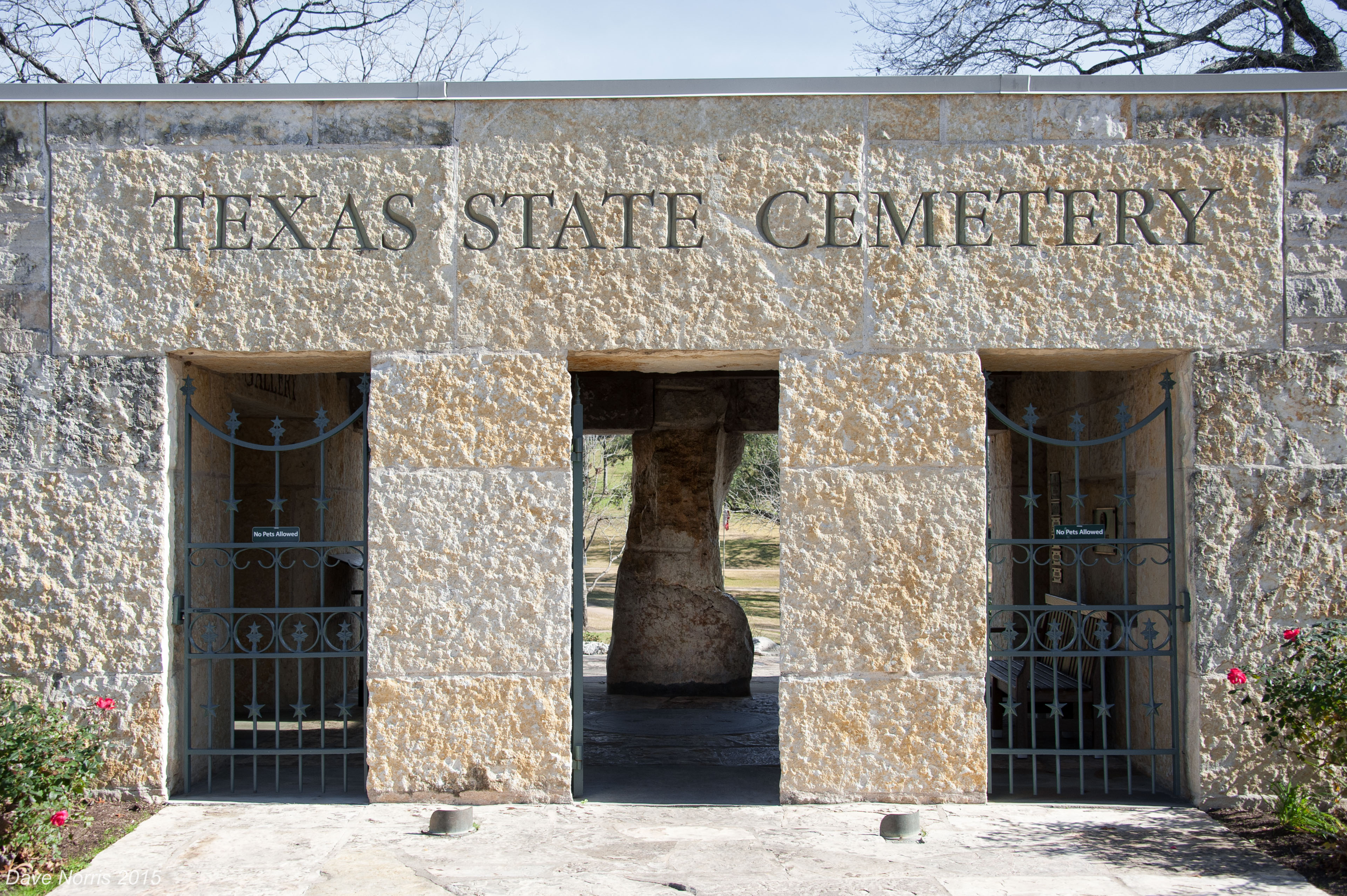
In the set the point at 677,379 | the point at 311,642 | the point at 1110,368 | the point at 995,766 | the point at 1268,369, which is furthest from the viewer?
the point at 677,379

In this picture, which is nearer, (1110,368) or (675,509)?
(1110,368)

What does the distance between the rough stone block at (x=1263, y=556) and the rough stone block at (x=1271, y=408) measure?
0.07 m

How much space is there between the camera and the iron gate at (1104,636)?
4.66 meters

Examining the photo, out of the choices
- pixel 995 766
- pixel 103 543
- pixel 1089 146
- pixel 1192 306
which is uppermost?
pixel 1089 146

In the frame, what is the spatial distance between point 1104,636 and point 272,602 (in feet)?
17.0

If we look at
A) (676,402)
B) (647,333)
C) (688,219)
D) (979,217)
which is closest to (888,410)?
(979,217)

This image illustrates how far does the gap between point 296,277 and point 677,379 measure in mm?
3982

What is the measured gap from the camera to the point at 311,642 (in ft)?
24.2

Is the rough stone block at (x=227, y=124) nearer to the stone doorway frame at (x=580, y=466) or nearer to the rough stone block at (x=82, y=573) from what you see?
the rough stone block at (x=82, y=573)

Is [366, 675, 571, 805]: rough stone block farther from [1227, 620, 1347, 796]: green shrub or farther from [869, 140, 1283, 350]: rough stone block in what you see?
[1227, 620, 1347, 796]: green shrub

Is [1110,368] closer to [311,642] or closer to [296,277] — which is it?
[296,277]

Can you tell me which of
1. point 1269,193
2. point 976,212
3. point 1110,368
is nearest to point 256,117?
point 976,212

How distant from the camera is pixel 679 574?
28.3 ft

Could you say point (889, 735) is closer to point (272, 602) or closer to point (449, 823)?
point (449, 823)
